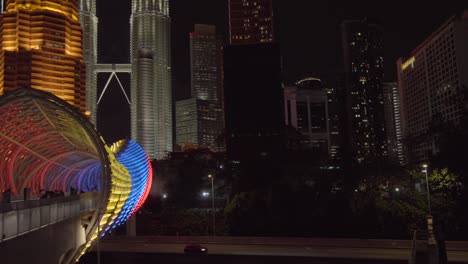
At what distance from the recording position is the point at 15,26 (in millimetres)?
148250

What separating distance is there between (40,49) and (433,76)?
12802 centimetres

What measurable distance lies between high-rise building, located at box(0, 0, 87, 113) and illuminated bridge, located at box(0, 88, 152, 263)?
117891 millimetres

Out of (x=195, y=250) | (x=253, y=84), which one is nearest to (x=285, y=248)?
(x=195, y=250)

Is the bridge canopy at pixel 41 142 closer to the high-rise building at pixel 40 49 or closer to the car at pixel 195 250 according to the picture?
the car at pixel 195 250

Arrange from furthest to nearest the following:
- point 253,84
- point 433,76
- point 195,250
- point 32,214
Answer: point 433,76 → point 253,84 → point 195,250 → point 32,214

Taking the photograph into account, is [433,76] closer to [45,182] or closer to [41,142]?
[45,182]

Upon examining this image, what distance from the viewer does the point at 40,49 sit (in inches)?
5832

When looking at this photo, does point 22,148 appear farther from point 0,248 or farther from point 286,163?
point 286,163

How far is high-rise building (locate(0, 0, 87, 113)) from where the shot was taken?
14425 cm

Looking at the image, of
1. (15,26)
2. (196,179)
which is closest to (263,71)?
(196,179)

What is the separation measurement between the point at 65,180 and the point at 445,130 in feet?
129

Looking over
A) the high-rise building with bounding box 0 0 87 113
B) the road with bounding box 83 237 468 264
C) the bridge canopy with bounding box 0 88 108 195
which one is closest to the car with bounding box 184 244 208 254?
the road with bounding box 83 237 468 264

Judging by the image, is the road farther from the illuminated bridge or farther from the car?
the illuminated bridge

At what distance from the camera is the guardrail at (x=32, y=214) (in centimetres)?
1383
